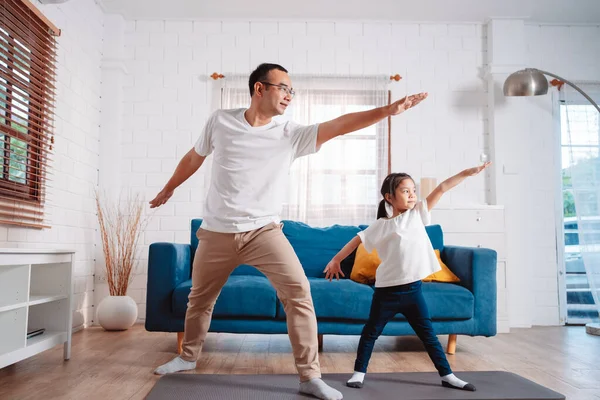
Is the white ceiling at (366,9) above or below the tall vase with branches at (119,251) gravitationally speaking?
above

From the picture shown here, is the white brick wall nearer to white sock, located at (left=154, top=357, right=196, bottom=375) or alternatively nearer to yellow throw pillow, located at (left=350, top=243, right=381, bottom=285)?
yellow throw pillow, located at (left=350, top=243, right=381, bottom=285)

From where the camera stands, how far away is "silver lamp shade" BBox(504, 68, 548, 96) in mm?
4355

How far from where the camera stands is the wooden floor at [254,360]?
95.9 inches

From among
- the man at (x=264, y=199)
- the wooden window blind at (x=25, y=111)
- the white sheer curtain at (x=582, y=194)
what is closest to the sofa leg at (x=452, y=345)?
the man at (x=264, y=199)

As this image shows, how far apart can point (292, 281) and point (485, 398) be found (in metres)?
0.90

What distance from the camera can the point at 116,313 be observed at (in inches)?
162

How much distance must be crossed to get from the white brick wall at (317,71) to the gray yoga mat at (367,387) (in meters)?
2.49

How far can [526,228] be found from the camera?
15.9ft

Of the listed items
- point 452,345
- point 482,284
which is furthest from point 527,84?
point 452,345

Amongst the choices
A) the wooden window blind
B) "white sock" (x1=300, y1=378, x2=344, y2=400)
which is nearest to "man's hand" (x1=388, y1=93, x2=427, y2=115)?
"white sock" (x1=300, y1=378, x2=344, y2=400)

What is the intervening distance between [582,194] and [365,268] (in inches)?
94.9

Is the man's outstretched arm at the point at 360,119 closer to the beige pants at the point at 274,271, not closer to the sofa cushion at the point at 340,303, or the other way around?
the beige pants at the point at 274,271

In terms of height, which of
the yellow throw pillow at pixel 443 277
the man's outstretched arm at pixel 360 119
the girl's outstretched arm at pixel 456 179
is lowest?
the yellow throw pillow at pixel 443 277

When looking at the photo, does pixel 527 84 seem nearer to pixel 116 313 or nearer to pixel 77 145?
pixel 77 145
